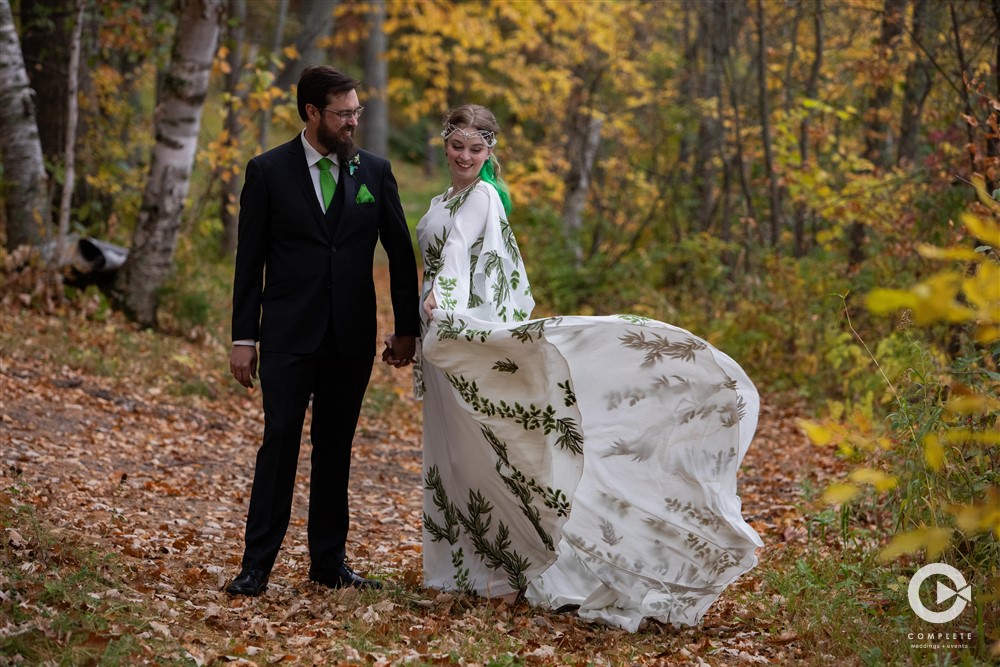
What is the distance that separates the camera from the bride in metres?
4.09

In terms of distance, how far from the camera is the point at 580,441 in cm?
398

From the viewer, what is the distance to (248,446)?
7809mm

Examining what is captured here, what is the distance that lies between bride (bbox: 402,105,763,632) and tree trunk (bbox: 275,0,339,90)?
9367 millimetres

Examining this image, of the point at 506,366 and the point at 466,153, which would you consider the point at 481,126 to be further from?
the point at 506,366

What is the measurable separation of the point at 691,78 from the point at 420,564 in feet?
39.2

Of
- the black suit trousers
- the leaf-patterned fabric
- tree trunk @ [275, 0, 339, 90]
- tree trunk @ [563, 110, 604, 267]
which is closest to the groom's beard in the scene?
the leaf-patterned fabric

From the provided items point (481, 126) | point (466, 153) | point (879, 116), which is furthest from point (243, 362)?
point (879, 116)

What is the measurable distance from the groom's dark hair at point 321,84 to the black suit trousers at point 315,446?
1006 millimetres

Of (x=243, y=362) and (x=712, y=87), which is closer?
(x=243, y=362)

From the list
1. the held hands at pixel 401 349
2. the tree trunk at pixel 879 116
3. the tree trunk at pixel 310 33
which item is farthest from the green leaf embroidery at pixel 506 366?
the tree trunk at pixel 310 33

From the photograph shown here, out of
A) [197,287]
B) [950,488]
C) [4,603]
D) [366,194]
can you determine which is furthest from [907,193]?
[4,603]

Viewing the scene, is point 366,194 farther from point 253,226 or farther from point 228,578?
point 228,578

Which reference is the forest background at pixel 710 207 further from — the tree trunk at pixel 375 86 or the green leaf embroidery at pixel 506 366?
the tree trunk at pixel 375 86

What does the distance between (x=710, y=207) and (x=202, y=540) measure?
1120 cm
